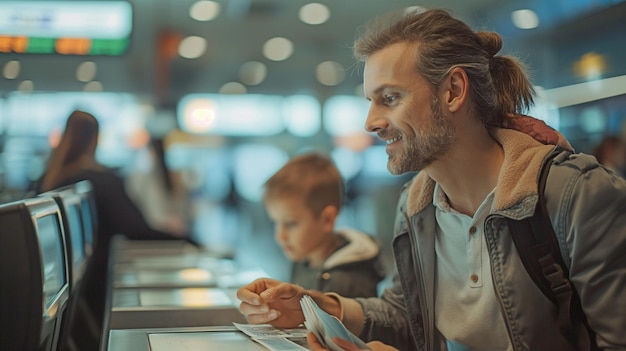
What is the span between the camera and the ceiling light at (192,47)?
24.9ft

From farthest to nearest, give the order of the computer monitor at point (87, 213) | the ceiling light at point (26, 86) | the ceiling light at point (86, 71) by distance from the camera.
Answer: the ceiling light at point (86, 71) → the ceiling light at point (26, 86) → the computer monitor at point (87, 213)

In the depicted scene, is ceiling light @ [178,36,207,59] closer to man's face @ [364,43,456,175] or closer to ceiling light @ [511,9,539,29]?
ceiling light @ [511,9,539,29]

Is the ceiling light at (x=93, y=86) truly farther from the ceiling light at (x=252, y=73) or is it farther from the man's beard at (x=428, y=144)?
the man's beard at (x=428, y=144)

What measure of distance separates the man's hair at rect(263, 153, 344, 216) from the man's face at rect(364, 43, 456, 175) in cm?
112

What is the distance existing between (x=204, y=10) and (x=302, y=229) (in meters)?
5.28

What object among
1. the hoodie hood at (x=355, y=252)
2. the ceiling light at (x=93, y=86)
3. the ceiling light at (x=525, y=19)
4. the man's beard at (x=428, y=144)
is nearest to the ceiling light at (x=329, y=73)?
the ceiling light at (x=93, y=86)

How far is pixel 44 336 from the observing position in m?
1.18

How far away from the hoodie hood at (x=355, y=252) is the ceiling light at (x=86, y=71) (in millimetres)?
4183

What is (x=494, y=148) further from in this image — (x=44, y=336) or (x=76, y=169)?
(x=76, y=169)

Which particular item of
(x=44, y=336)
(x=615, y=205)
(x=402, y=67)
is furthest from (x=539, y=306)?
(x=44, y=336)

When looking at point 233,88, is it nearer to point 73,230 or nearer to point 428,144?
point 73,230

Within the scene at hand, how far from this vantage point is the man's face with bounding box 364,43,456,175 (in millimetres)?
1540

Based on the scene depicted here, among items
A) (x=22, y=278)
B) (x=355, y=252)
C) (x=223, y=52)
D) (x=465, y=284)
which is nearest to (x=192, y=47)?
(x=223, y=52)

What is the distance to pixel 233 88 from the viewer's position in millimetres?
7605
